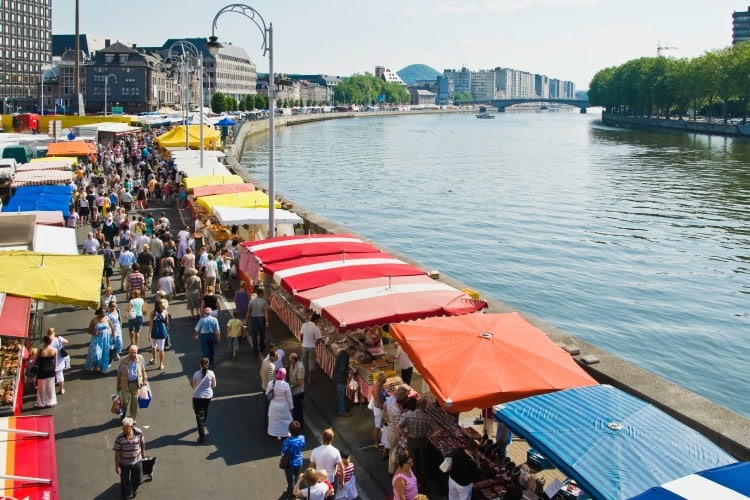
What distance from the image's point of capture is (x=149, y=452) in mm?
11281

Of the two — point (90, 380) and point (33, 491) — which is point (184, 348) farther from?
point (33, 491)

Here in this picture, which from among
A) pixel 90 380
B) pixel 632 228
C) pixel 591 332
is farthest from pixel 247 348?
pixel 632 228

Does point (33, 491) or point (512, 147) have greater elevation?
point (512, 147)

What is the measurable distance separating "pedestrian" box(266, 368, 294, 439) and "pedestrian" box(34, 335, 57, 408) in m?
3.70

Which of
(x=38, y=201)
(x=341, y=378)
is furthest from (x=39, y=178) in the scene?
(x=341, y=378)

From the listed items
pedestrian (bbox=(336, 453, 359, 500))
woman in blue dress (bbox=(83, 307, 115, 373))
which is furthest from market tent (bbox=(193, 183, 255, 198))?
pedestrian (bbox=(336, 453, 359, 500))

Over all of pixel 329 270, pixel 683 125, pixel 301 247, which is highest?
pixel 683 125

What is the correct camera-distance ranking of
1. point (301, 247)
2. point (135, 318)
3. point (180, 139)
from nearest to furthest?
1. point (135, 318)
2. point (301, 247)
3. point (180, 139)

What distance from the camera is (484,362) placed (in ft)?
33.9

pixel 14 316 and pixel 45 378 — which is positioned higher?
pixel 14 316

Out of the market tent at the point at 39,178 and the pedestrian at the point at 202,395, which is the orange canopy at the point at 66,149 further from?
the pedestrian at the point at 202,395

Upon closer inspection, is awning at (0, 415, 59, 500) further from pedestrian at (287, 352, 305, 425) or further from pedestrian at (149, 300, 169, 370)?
pedestrian at (149, 300, 169, 370)

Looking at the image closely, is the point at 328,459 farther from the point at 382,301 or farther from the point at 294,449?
the point at 382,301

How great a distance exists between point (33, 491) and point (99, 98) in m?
152
